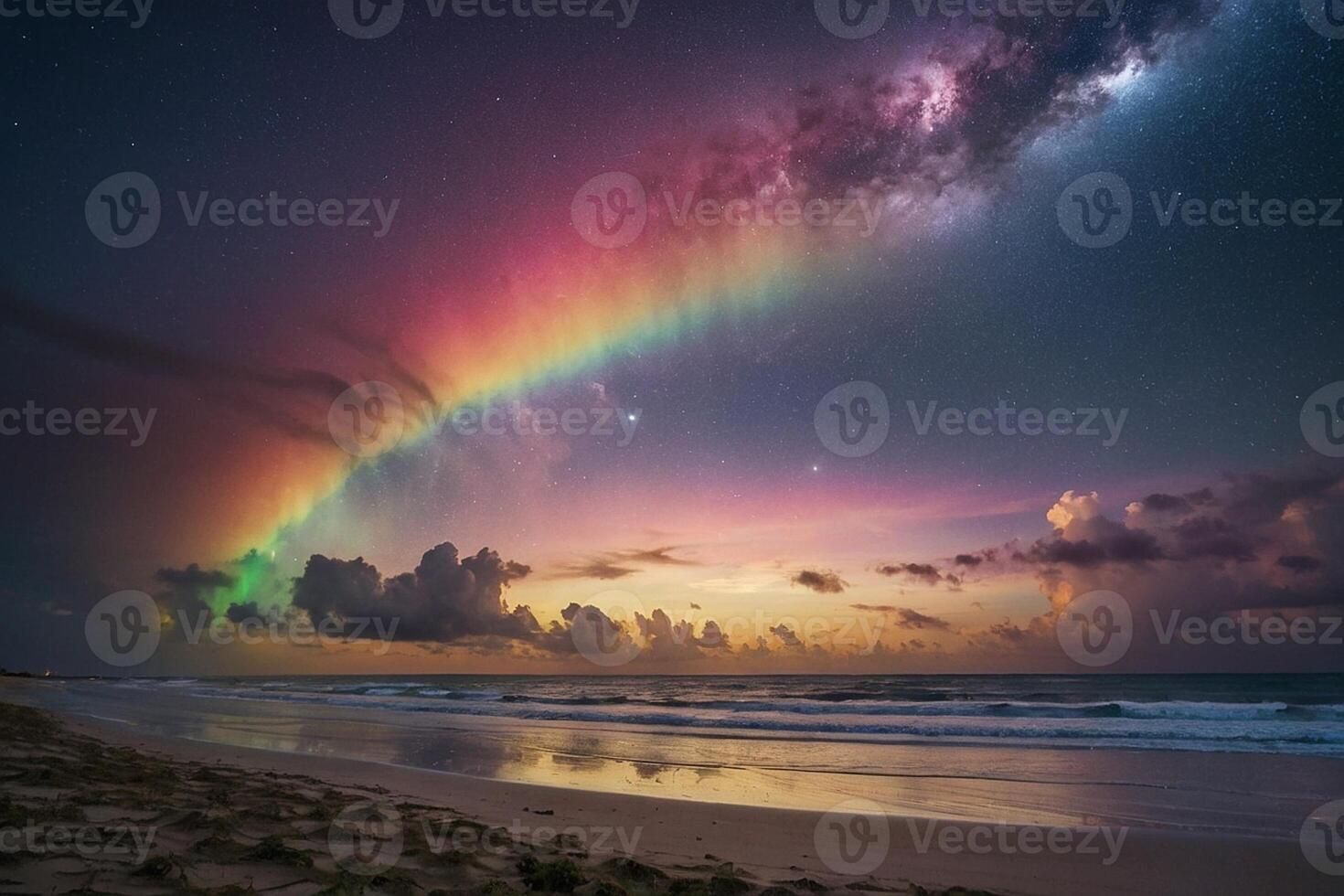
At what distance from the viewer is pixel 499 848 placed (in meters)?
8.11

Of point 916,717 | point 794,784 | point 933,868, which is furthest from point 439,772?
point 916,717

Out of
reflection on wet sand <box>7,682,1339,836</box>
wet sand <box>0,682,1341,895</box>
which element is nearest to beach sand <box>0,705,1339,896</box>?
wet sand <box>0,682,1341,895</box>

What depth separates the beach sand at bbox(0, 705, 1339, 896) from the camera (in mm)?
6418

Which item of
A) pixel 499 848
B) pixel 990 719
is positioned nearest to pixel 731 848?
pixel 499 848

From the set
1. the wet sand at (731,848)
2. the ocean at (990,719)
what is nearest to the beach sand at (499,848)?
the wet sand at (731,848)

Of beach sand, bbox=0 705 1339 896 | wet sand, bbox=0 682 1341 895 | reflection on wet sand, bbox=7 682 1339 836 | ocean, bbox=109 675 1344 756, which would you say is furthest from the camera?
ocean, bbox=109 675 1344 756

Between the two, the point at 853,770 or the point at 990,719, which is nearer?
the point at 853,770

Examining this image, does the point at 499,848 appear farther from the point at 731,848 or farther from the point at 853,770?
the point at 853,770

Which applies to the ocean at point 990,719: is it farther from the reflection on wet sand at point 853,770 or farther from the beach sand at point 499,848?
the beach sand at point 499,848

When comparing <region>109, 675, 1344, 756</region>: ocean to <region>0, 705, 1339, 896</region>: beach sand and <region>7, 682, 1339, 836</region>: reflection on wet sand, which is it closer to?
<region>7, 682, 1339, 836</region>: reflection on wet sand

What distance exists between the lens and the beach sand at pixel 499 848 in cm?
642

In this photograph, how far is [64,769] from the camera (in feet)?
36.1

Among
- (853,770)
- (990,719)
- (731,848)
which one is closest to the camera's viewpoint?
(731,848)

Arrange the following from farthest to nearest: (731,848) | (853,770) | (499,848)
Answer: (853,770) → (731,848) → (499,848)
